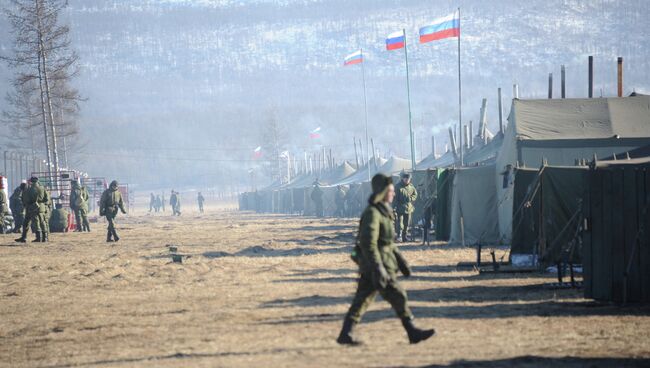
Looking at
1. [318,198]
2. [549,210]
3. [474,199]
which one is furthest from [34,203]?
[318,198]

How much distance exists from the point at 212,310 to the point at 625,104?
15994 mm

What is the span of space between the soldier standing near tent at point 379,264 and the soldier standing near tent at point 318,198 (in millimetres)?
53079

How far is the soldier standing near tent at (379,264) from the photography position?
10.7 metres

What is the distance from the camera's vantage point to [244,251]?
27.4m

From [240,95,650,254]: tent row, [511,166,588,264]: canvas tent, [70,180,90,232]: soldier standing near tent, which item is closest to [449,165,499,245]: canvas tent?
[240,95,650,254]: tent row

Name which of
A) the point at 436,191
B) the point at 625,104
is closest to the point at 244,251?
the point at 436,191

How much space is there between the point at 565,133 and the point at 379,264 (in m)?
16.5

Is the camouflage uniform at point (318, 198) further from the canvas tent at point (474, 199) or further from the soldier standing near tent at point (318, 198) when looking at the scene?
the canvas tent at point (474, 199)

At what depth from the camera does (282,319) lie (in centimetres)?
1340

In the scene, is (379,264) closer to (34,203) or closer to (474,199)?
(474,199)

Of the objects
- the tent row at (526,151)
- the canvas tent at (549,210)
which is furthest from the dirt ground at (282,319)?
the tent row at (526,151)

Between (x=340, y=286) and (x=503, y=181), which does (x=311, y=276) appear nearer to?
(x=340, y=286)

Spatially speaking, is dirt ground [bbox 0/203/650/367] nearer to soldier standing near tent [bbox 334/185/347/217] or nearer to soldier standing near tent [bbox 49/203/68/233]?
soldier standing near tent [bbox 49/203/68/233]

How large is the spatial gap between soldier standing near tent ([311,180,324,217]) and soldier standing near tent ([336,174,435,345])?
53.1 m
